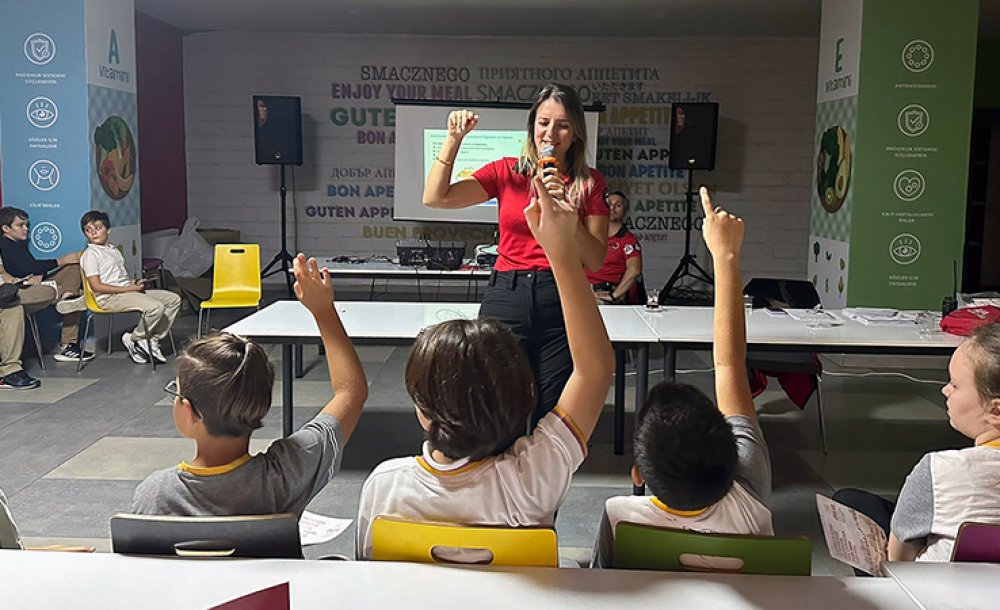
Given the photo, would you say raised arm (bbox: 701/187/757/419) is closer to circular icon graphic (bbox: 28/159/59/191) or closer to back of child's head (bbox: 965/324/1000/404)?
back of child's head (bbox: 965/324/1000/404)

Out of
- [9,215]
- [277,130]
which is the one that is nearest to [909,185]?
[277,130]

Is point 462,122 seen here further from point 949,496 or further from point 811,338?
point 811,338

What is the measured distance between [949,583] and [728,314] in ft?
1.79

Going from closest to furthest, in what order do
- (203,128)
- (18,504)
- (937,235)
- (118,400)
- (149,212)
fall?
(18,504)
(118,400)
(937,235)
(149,212)
(203,128)

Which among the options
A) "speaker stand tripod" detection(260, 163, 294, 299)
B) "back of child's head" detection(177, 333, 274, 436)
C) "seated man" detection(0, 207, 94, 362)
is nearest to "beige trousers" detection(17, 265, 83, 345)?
"seated man" detection(0, 207, 94, 362)

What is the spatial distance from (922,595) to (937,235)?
5450 millimetres

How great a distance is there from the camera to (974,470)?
1.53 metres

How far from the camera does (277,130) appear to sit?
8820 millimetres

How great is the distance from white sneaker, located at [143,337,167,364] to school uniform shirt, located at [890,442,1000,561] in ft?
17.0

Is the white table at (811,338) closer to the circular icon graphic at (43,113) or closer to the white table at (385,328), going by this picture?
the white table at (385,328)

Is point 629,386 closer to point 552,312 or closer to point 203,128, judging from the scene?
point 552,312

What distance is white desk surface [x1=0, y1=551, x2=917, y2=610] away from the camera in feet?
3.59

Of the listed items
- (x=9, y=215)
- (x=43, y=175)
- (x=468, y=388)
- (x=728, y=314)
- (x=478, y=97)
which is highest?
(x=478, y=97)

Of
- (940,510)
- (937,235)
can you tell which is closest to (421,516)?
(940,510)
